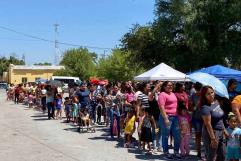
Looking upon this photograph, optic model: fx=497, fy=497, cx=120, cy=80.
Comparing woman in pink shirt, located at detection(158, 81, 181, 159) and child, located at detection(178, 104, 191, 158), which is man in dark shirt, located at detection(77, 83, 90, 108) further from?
child, located at detection(178, 104, 191, 158)

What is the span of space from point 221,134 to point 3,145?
771 centimetres

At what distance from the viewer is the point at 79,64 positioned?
86625 mm

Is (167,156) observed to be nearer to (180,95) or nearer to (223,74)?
(180,95)

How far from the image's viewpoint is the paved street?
39.8ft

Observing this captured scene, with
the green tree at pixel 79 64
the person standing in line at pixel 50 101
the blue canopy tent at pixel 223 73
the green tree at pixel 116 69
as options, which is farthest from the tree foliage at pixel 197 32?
the green tree at pixel 79 64

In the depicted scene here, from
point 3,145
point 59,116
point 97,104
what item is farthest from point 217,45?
point 3,145

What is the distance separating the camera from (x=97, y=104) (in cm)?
1959

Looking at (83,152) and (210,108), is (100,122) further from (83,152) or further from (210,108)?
(210,108)

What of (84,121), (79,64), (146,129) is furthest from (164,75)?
(79,64)

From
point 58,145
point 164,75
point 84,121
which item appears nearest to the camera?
point 58,145

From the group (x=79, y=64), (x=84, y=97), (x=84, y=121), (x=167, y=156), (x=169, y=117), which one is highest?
(x=79, y=64)

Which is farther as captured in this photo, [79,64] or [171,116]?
[79,64]

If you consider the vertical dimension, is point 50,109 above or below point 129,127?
above

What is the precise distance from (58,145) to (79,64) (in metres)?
72.7
